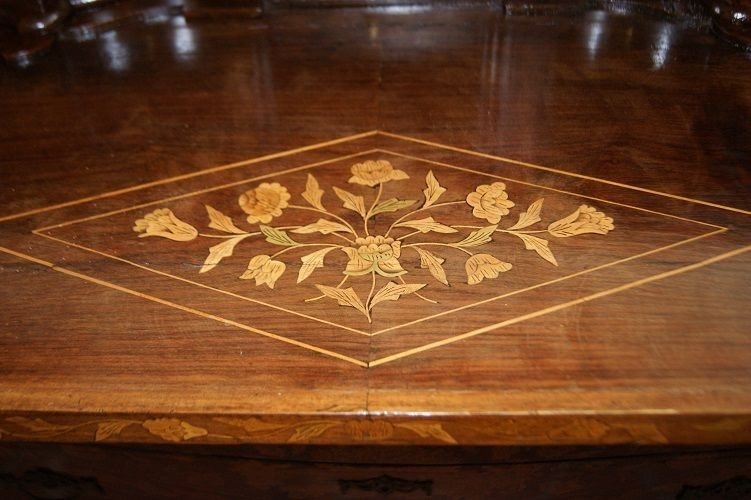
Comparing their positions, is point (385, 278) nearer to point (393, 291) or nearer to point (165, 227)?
point (393, 291)

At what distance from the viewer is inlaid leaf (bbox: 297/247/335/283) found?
0.62m

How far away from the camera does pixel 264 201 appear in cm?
71

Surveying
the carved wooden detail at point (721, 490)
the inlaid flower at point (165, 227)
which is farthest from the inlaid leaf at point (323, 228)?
the carved wooden detail at point (721, 490)

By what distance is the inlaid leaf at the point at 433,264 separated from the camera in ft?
2.02

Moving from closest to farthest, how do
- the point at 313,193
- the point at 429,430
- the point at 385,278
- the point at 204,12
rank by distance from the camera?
the point at 429,430 < the point at 385,278 < the point at 313,193 < the point at 204,12

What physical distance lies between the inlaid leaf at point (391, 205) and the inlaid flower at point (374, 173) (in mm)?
36

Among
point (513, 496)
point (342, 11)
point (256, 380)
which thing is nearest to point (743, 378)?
point (513, 496)

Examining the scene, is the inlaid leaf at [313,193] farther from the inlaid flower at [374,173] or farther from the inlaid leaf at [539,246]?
the inlaid leaf at [539,246]

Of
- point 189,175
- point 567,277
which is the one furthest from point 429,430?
point 189,175

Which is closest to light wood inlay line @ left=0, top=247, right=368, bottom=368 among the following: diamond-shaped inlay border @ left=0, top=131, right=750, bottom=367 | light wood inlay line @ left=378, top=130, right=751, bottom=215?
diamond-shaped inlay border @ left=0, top=131, right=750, bottom=367

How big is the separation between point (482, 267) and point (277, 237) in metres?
0.19

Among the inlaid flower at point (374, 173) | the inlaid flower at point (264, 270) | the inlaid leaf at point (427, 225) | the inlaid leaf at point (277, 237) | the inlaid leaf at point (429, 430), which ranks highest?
the inlaid flower at point (374, 173)

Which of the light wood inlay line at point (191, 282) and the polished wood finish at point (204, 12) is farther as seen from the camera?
the polished wood finish at point (204, 12)

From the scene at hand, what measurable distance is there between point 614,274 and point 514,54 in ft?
1.43
